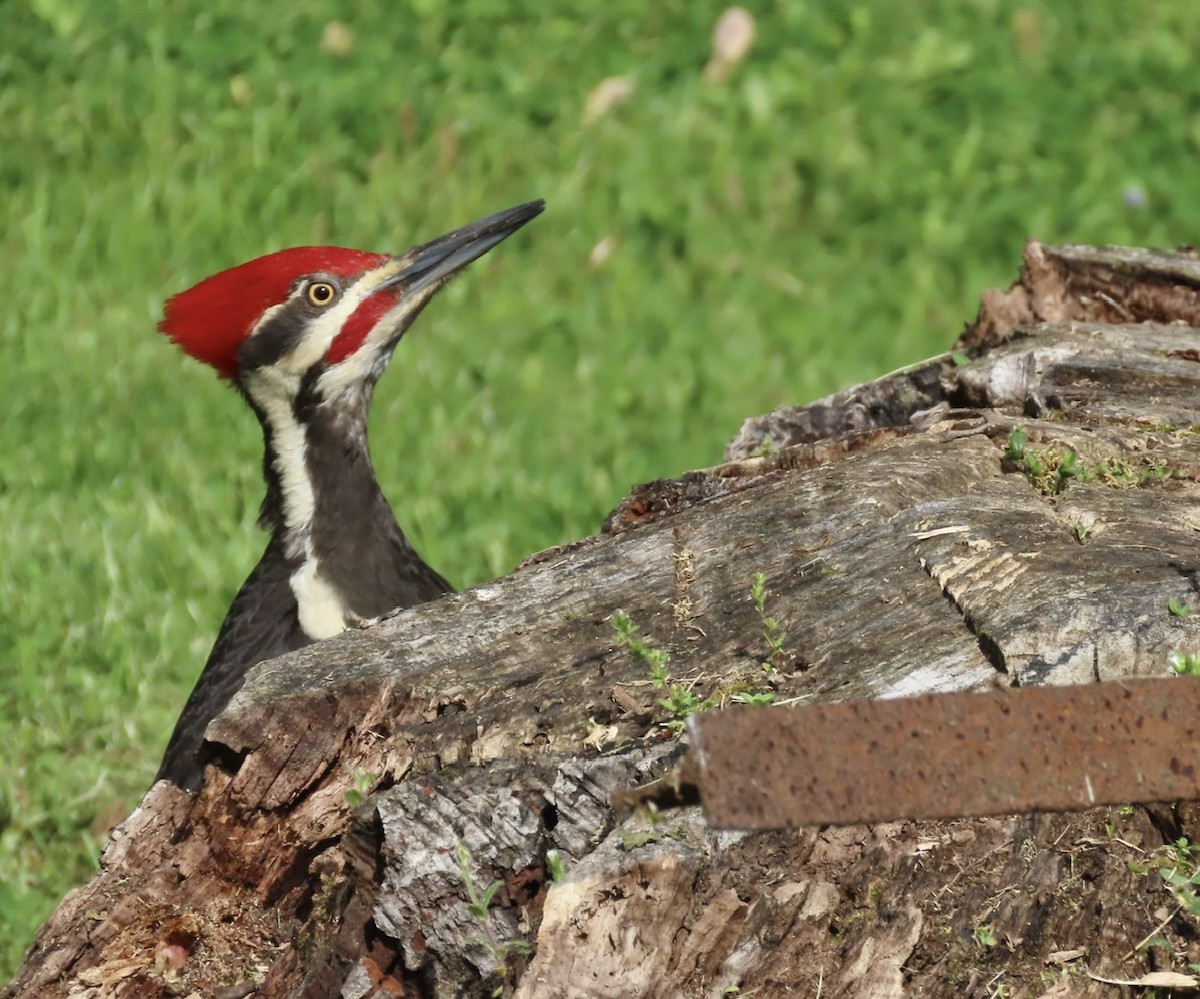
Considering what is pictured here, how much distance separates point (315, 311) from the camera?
4.24 metres

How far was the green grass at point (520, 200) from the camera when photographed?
6148 mm

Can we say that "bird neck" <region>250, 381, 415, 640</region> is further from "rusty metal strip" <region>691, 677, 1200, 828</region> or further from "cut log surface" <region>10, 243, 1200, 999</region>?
"rusty metal strip" <region>691, 677, 1200, 828</region>

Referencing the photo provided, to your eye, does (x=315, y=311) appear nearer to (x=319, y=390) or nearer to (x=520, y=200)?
(x=319, y=390)

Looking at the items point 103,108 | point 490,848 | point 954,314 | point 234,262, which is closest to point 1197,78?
point 954,314

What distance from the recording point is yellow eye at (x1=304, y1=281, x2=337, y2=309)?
13.8ft

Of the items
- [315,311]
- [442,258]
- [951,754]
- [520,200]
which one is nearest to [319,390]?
[315,311]

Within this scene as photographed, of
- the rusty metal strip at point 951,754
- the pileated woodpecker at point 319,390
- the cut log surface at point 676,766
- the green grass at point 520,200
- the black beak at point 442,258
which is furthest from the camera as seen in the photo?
the green grass at point 520,200

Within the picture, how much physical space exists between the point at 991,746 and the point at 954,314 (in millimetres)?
5495

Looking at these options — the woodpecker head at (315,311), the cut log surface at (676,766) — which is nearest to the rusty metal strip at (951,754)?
the cut log surface at (676,766)

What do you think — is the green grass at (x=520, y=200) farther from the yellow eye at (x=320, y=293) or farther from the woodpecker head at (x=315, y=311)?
the yellow eye at (x=320, y=293)

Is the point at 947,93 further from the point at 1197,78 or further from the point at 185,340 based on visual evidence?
the point at 185,340

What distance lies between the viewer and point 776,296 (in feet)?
24.1

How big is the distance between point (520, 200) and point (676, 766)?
5482 mm

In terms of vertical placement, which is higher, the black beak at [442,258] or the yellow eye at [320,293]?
the yellow eye at [320,293]
